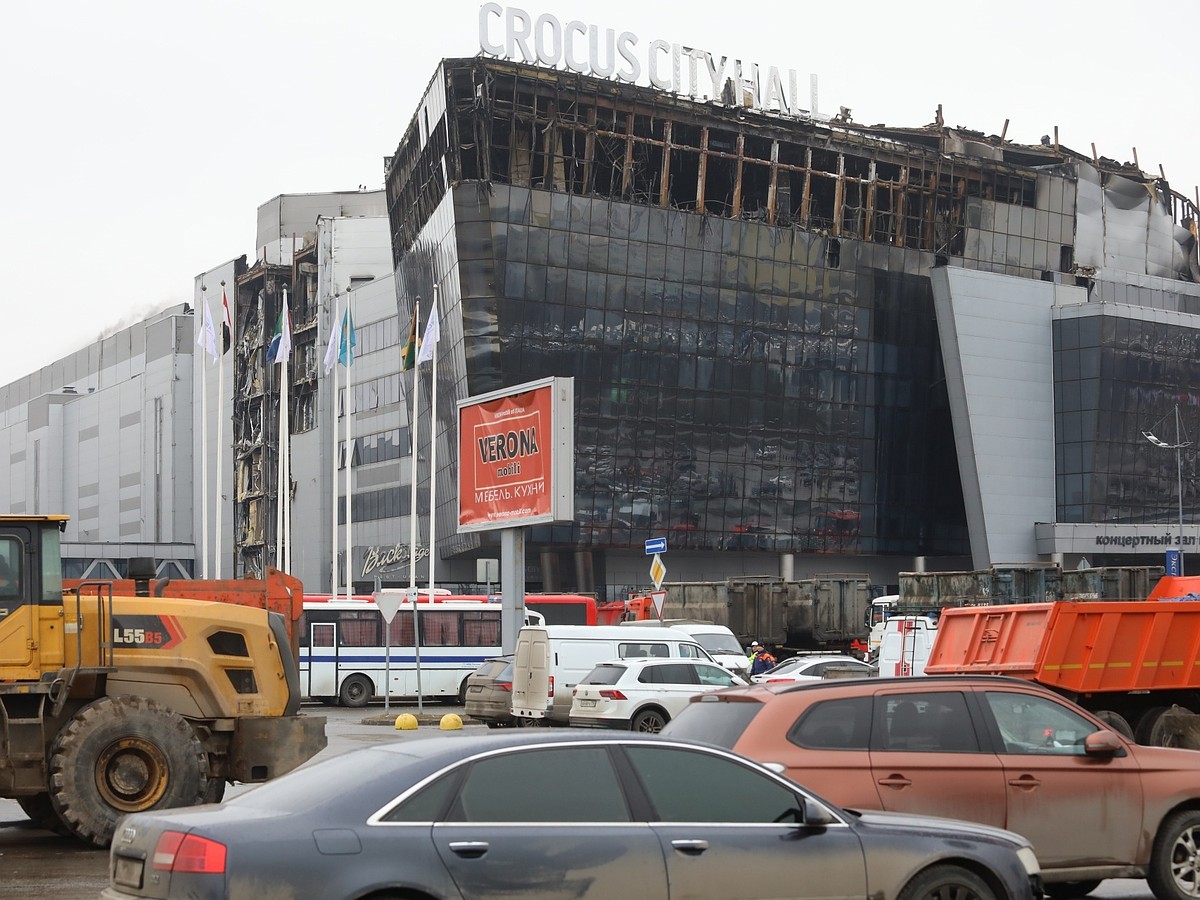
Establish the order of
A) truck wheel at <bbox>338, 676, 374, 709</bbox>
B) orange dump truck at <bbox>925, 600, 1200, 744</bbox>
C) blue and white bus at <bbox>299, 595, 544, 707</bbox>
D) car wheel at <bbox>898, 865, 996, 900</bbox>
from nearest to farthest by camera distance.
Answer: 1. car wheel at <bbox>898, 865, 996, 900</bbox>
2. orange dump truck at <bbox>925, 600, 1200, 744</bbox>
3. blue and white bus at <bbox>299, 595, 544, 707</bbox>
4. truck wheel at <bbox>338, 676, 374, 709</bbox>

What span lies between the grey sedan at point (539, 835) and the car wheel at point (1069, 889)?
2659 mm

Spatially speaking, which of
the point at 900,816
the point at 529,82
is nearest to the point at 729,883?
the point at 900,816

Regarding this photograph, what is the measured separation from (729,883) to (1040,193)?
268 ft

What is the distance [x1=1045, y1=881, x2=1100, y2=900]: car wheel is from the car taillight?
241 inches

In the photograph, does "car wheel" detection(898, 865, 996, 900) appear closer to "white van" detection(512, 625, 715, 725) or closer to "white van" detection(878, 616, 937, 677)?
"white van" detection(878, 616, 937, 677)

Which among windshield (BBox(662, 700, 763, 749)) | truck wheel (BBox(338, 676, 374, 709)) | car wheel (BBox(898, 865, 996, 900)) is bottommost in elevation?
truck wheel (BBox(338, 676, 374, 709))

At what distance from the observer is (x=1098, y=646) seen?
60.7 ft

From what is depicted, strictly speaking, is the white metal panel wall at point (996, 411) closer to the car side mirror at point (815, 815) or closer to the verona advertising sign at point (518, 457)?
the verona advertising sign at point (518, 457)

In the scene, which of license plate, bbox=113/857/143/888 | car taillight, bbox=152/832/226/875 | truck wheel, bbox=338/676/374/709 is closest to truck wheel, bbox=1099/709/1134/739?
license plate, bbox=113/857/143/888

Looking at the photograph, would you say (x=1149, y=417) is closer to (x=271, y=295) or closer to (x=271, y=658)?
(x=271, y=295)

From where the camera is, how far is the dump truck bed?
1836 cm

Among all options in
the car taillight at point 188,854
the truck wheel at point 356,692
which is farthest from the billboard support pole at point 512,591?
the car taillight at point 188,854

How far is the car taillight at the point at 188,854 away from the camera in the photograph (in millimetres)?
6621

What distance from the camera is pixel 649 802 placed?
746cm
